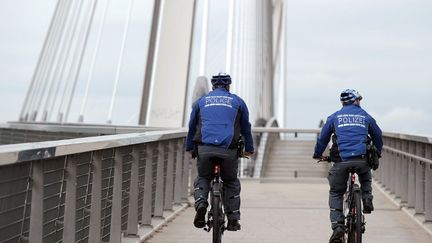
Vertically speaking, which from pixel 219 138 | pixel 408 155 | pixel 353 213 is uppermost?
pixel 408 155

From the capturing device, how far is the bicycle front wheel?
5.97 metres

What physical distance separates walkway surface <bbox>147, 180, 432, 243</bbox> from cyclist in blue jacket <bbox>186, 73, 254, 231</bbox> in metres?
1.15

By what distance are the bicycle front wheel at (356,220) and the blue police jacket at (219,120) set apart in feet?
3.42

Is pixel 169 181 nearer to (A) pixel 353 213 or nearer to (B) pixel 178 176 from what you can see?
(B) pixel 178 176

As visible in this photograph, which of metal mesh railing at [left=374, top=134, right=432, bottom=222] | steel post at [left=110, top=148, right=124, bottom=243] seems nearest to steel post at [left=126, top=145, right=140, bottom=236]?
steel post at [left=110, top=148, right=124, bottom=243]

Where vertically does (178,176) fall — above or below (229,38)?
below

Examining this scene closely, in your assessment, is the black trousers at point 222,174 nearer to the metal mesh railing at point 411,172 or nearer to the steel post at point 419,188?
the metal mesh railing at point 411,172

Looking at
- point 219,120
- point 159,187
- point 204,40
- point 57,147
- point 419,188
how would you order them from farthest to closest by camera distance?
point 204,40 < point 419,188 < point 159,187 < point 219,120 < point 57,147

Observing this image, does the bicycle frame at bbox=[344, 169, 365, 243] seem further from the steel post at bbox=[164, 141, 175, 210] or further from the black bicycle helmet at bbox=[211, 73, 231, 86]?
the steel post at bbox=[164, 141, 175, 210]

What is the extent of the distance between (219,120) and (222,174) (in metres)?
0.45

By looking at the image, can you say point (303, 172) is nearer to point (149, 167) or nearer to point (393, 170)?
point (393, 170)

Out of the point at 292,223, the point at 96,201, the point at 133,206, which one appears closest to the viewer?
the point at 96,201

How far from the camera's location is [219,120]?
6.15 m

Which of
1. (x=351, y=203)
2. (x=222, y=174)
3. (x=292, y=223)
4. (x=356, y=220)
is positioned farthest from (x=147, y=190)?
(x=356, y=220)
